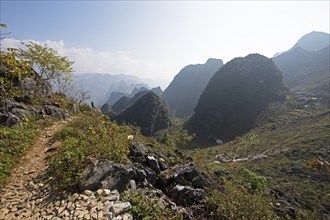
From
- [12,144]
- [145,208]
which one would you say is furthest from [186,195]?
[12,144]

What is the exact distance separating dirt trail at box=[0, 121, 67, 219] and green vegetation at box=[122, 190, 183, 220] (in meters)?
2.60

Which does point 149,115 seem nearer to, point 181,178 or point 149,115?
point 149,115

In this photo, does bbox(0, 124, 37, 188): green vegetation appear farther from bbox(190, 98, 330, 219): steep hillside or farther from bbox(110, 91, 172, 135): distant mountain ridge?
bbox(110, 91, 172, 135): distant mountain ridge

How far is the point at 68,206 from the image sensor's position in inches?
233

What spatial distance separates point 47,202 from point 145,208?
2706 millimetres

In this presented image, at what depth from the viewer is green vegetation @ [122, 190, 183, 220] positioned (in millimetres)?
5871

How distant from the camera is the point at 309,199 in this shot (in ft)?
76.3

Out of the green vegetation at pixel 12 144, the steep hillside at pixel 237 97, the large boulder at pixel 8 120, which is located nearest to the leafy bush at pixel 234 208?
the green vegetation at pixel 12 144

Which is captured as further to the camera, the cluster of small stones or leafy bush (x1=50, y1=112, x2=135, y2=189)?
leafy bush (x1=50, y1=112, x2=135, y2=189)

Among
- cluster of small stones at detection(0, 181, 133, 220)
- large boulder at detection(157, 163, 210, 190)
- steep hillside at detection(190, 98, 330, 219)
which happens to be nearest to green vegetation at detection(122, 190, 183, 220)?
cluster of small stones at detection(0, 181, 133, 220)

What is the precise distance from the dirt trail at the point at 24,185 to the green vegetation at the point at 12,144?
0.71 ft

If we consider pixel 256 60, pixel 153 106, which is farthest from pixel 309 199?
pixel 256 60

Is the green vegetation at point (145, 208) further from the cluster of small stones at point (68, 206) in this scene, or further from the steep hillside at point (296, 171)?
the steep hillside at point (296, 171)

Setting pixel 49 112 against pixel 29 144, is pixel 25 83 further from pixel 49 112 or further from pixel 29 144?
pixel 29 144
